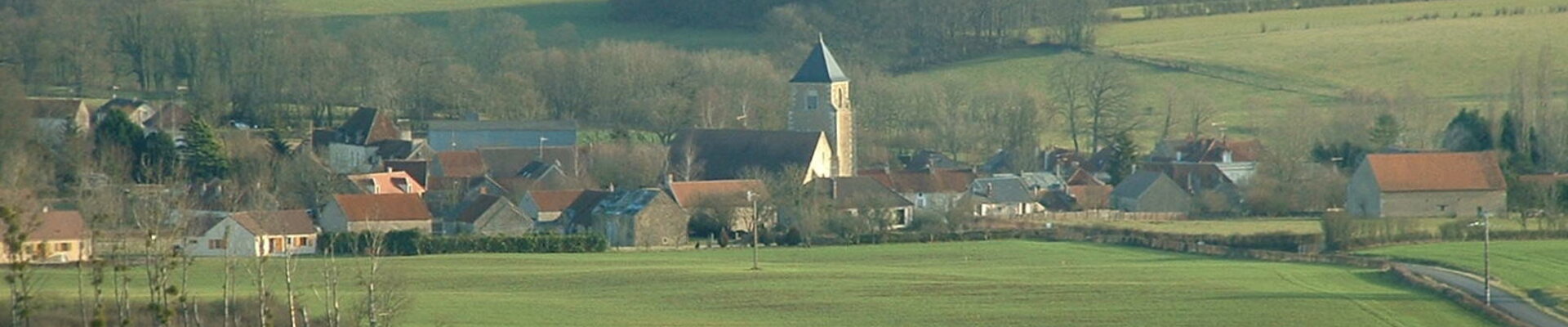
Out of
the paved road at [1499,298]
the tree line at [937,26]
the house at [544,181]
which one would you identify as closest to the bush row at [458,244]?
the house at [544,181]

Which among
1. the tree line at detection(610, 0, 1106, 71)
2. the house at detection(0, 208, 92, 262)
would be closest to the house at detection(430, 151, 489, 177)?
the house at detection(0, 208, 92, 262)

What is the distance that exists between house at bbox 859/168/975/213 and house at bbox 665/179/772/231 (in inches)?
218

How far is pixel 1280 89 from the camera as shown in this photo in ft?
335

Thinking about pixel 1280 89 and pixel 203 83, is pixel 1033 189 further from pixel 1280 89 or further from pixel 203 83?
pixel 203 83

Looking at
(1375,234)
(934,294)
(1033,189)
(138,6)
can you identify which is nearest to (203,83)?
(138,6)

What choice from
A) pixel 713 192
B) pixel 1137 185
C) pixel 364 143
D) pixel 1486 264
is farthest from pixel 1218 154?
pixel 1486 264

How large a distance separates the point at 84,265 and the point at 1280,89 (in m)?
54.2

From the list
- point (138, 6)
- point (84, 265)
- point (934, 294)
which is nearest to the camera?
point (934, 294)

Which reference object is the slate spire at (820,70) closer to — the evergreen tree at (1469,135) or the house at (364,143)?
the house at (364,143)

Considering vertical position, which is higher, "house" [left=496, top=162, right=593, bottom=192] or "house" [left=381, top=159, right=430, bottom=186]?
"house" [left=381, top=159, right=430, bottom=186]

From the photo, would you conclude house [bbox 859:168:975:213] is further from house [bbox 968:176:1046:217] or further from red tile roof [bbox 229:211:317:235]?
red tile roof [bbox 229:211:317:235]

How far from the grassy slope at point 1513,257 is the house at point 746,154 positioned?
2081 centimetres

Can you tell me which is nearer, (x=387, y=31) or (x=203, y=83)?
(x=203, y=83)

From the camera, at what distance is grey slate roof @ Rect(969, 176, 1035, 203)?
8150 cm
